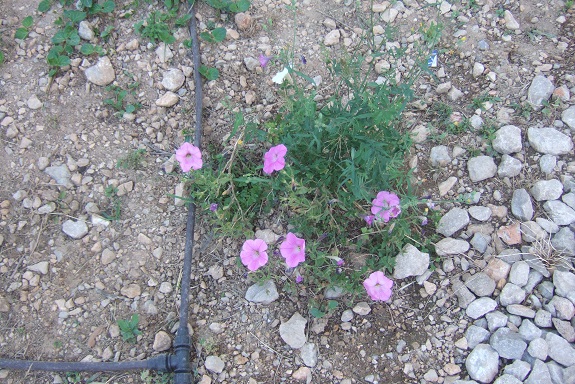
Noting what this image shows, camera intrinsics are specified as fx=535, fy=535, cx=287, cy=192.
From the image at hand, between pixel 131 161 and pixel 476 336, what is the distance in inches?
74.9

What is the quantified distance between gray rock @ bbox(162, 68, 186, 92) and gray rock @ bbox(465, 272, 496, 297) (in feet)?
6.08

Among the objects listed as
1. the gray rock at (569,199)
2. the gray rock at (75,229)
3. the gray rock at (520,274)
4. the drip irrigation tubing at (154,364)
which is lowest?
the drip irrigation tubing at (154,364)

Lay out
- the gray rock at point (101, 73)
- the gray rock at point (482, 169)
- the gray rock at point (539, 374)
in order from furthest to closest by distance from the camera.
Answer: the gray rock at point (101, 73), the gray rock at point (482, 169), the gray rock at point (539, 374)

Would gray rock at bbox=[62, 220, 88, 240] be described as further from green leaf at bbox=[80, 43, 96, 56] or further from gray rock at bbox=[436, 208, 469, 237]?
gray rock at bbox=[436, 208, 469, 237]

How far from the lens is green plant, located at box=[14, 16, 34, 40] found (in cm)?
306

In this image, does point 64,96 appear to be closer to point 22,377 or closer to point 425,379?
point 22,377

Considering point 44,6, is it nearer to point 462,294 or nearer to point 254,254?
point 254,254

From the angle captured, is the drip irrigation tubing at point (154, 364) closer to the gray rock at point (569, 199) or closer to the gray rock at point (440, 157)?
the gray rock at point (440, 157)

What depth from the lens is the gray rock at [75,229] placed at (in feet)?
8.77

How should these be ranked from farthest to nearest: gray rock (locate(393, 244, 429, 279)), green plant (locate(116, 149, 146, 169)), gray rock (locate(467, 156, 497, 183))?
green plant (locate(116, 149, 146, 169))
gray rock (locate(467, 156, 497, 183))
gray rock (locate(393, 244, 429, 279))

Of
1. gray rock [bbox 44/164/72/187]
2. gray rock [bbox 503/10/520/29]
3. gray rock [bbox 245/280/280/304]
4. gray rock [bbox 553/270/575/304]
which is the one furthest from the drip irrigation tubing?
gray rock [bbox 503/10/520/29]

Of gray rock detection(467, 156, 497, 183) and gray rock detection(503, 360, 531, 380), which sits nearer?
gray rock detection(503, 360, 531, 380)

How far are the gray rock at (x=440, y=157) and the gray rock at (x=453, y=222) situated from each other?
291mm

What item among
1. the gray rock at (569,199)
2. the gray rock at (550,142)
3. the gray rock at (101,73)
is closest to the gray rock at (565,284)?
the gray rock at (569,199)
